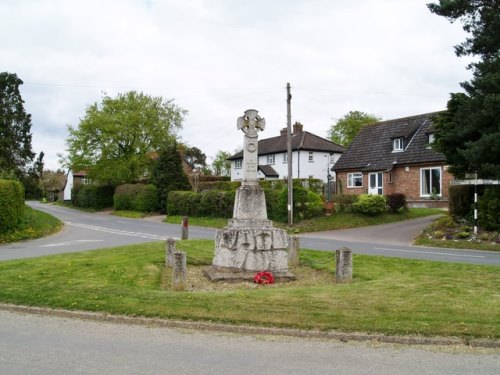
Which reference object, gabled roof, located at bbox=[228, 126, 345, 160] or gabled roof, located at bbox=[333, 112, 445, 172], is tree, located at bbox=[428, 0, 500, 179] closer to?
gabled roof, located at bbox=[333, 112, 445, 172]

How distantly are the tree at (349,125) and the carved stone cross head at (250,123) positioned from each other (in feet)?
213

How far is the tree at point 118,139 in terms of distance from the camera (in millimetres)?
51594

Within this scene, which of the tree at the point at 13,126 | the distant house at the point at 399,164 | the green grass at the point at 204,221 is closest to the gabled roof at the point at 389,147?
the distant house at the point at 399,164

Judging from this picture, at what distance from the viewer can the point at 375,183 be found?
38250 mm

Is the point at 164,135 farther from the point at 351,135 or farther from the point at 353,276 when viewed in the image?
the point at 353,276

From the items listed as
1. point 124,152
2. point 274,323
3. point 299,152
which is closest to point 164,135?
point 124,152

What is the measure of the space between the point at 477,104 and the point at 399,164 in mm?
15476

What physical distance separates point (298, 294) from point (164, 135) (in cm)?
4985

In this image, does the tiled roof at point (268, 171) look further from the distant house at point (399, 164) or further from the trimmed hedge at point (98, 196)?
the trimmed hedge at point (98, 196)

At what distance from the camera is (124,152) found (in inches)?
2126

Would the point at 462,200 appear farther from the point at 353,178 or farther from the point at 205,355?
the point at 205,355

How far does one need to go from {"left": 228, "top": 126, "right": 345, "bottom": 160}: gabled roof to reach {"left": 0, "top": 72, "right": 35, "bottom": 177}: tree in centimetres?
2677

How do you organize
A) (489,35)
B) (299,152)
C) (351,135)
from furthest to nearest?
(351,135), (299,152), (489,35)

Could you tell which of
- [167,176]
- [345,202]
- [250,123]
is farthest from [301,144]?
[250,123]
